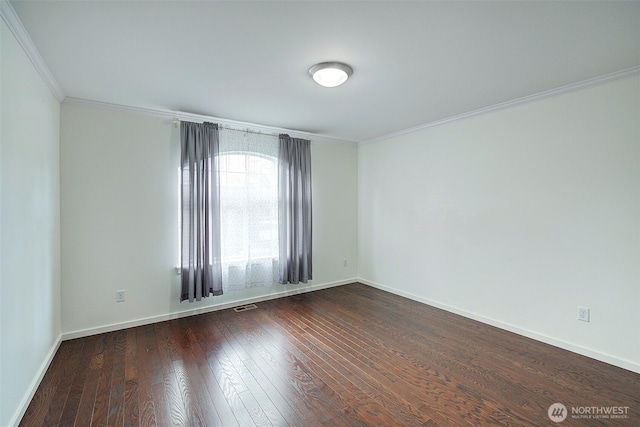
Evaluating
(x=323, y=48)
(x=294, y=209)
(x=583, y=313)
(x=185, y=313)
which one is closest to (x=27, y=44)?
(x=323, y=48)

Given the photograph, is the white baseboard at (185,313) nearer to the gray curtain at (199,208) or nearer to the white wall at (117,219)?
the white wall at (117,219)

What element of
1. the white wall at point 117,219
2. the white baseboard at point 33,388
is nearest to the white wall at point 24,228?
the white baseboard at point 33,388

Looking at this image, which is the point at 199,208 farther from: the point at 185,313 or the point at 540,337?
the point at 540,337

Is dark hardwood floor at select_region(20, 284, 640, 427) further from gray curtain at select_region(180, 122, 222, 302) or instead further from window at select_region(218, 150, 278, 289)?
window at select_region(218, 150, 278, 289)

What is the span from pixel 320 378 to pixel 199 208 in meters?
2.35

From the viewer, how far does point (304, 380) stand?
237cm

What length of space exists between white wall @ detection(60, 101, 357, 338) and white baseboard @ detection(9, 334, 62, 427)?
0.40 metres

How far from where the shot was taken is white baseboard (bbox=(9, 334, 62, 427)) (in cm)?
187

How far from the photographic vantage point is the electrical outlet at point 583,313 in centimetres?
274

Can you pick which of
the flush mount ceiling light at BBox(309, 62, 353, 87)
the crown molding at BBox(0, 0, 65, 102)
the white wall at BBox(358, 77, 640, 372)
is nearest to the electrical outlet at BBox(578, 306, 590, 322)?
the white wall at BBox(358, 77, 640, 372)

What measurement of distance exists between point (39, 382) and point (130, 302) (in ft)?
3.71

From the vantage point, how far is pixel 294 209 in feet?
14.7

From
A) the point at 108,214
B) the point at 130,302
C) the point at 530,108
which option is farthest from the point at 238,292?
the point at 530,108

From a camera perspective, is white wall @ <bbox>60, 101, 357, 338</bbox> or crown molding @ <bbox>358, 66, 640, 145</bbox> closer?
crown molding @ <bbox>358, 66, 640, 145</bbox>
